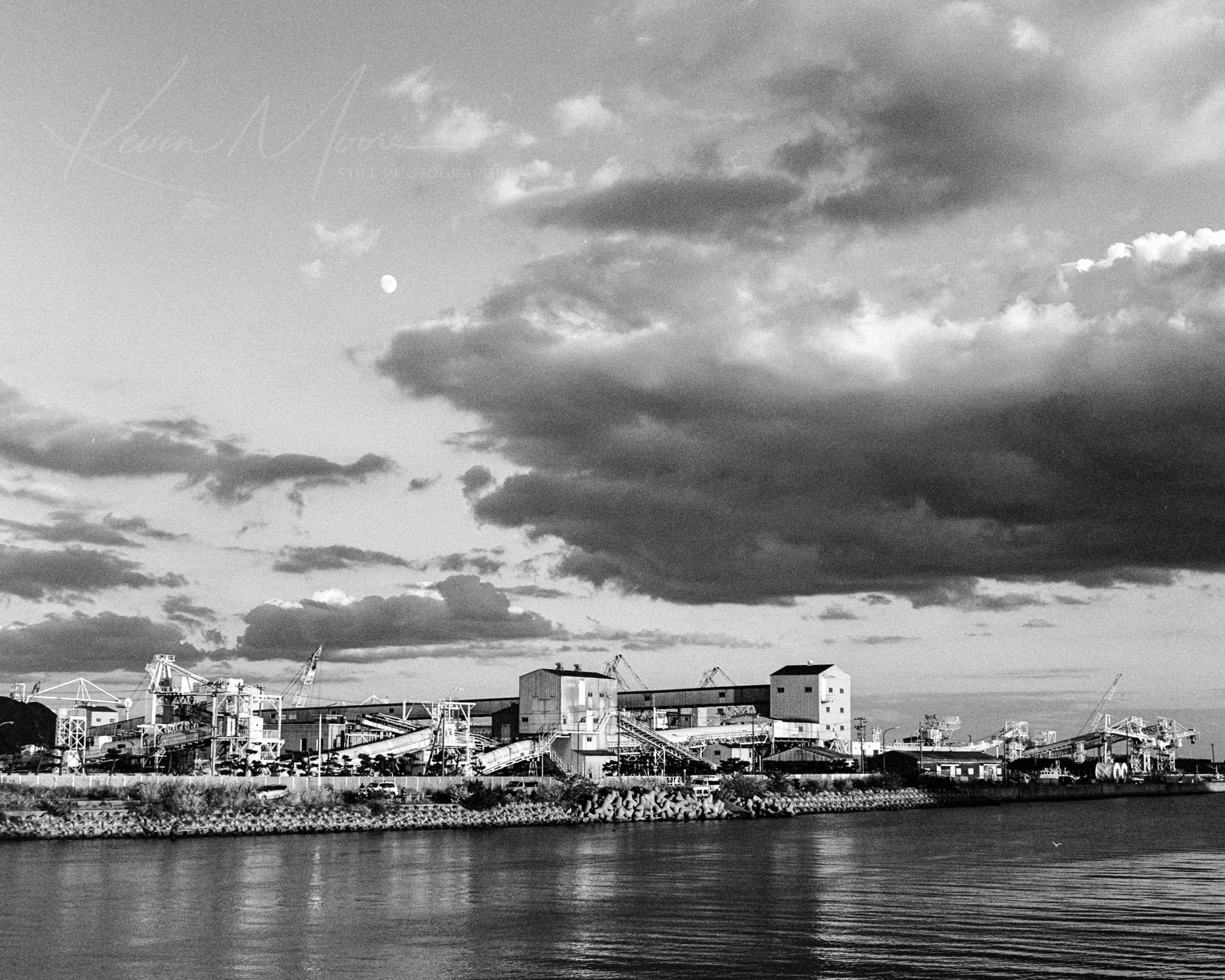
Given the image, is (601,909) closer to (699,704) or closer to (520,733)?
(520,733)

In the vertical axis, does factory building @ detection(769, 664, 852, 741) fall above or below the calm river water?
above

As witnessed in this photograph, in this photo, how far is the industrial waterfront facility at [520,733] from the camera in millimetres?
102125

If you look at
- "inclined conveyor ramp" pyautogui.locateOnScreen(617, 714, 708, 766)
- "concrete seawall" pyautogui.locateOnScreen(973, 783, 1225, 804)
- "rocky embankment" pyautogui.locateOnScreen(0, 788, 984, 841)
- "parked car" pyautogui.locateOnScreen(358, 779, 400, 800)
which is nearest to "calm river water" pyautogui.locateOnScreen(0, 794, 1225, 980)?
"rocky embankment" pyautogui.locateOnScreen(0, 788, 984, 841)

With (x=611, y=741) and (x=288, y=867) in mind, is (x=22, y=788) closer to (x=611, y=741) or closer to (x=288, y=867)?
(x=288, y=867)

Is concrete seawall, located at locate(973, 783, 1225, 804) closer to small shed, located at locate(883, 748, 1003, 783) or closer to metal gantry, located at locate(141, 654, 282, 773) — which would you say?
small shed, located at locate(883, 748, 1003, 783)

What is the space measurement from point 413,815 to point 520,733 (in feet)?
140

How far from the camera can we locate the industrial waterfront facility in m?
102

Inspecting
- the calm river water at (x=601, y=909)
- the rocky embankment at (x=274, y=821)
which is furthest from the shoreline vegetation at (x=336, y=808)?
the calm river water at (x=601, y=909)

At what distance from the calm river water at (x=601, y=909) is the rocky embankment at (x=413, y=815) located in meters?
2.60

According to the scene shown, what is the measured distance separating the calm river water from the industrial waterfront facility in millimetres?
29898

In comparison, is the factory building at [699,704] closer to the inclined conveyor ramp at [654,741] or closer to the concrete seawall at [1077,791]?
the inclined conveyor ramp at [654,741]

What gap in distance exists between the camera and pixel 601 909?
147 ft

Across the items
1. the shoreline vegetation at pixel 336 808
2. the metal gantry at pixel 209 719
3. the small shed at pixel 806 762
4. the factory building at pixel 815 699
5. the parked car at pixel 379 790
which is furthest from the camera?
the factory building at pixel 815 699

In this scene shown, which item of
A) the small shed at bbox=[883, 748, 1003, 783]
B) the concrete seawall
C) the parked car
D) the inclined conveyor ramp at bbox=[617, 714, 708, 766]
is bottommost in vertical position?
the concrete seawall
